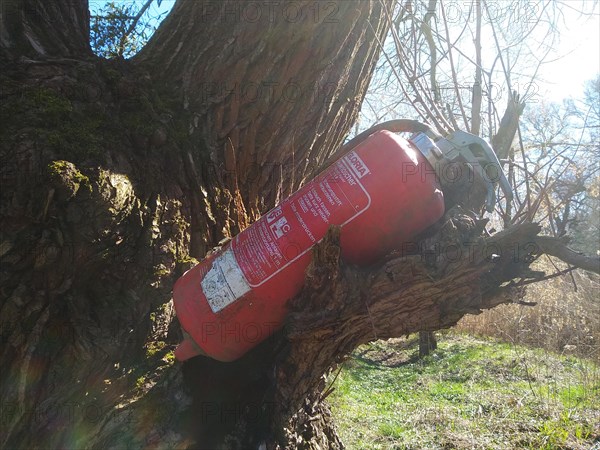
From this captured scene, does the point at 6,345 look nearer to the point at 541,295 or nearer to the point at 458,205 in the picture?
the point at 458,205

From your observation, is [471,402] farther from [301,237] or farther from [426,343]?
[426,343]

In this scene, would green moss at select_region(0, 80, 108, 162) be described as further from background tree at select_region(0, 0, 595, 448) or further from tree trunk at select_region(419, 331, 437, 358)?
tree trunk at select_region(419, 331, 437, 358)

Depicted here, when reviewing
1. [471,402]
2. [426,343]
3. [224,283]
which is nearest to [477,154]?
[224,283]

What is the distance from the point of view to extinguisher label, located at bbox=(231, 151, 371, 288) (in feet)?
5.23

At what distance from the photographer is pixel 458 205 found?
175 cm

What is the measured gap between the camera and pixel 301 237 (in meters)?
1.61

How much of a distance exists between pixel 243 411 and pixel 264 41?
1.78 m

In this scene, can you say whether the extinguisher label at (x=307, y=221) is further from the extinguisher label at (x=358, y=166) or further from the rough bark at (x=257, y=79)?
the rough bark at (x=257, y=79)

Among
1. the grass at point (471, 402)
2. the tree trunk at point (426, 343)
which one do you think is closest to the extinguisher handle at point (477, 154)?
the grass at point (471, 402)

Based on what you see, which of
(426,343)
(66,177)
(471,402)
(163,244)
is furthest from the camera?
(426,343)

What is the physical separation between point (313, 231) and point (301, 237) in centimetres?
5

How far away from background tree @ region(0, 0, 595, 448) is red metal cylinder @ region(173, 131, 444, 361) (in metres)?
0.09

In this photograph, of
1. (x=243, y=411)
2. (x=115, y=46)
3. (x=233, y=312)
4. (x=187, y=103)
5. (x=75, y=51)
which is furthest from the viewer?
(x=115, y=46)

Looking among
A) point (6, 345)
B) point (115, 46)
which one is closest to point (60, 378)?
point (6, 345)
